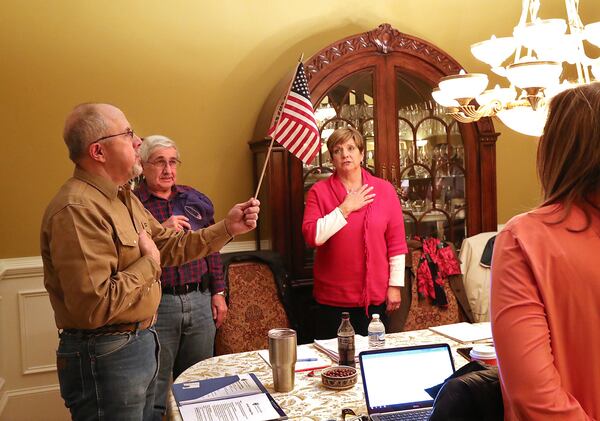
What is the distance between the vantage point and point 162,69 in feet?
11.9

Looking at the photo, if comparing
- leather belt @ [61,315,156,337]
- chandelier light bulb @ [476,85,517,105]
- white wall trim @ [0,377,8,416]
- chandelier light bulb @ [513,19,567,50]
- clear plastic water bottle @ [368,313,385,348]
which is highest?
chandelier light bulb @ [513,19,567,50]

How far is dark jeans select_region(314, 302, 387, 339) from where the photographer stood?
293 centimetres

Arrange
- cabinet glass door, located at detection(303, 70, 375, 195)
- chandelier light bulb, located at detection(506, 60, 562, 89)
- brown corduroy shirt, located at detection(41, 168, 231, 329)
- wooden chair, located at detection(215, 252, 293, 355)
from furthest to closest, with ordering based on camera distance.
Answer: cabinet glass door, located at detection(303, 70, 375, 195)
wooden chair, located at detection(215, 252, 293, 355)
chandelier light bulb, located at detection(506, 60, 562, 89)
brown corduroy shirt, located at detection(41, 168, 231, 329)

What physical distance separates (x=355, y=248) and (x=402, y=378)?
4.23 ft

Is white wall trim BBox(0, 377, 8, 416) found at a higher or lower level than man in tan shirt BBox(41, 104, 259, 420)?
lower

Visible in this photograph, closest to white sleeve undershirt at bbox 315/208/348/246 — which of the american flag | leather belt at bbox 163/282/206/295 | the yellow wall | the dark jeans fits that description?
the dark jeans

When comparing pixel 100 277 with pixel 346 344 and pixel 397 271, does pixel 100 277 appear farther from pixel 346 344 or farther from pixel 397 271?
pixel 397 271

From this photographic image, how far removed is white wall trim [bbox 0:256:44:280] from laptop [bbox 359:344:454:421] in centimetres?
236

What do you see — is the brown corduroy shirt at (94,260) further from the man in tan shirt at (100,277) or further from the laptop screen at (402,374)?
the laptop screen at (402,374)

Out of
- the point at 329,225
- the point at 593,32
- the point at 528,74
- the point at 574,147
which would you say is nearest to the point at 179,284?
the point at 329,225

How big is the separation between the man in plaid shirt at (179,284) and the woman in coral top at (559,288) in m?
1.89

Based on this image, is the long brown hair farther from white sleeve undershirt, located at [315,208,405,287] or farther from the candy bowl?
white sleeve undershirt, located at [315,208,405,287]

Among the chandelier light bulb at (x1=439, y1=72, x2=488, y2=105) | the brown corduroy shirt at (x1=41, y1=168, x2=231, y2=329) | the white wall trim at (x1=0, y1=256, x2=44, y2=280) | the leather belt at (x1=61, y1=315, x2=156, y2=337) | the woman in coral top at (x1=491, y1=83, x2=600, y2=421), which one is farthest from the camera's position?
the white wall trim at (x1=0, y1=256, x2=44, y2=280)

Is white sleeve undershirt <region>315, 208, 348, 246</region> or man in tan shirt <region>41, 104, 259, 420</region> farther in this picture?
white sleeve undershirt <region>315, 208, 348, 246</region>
